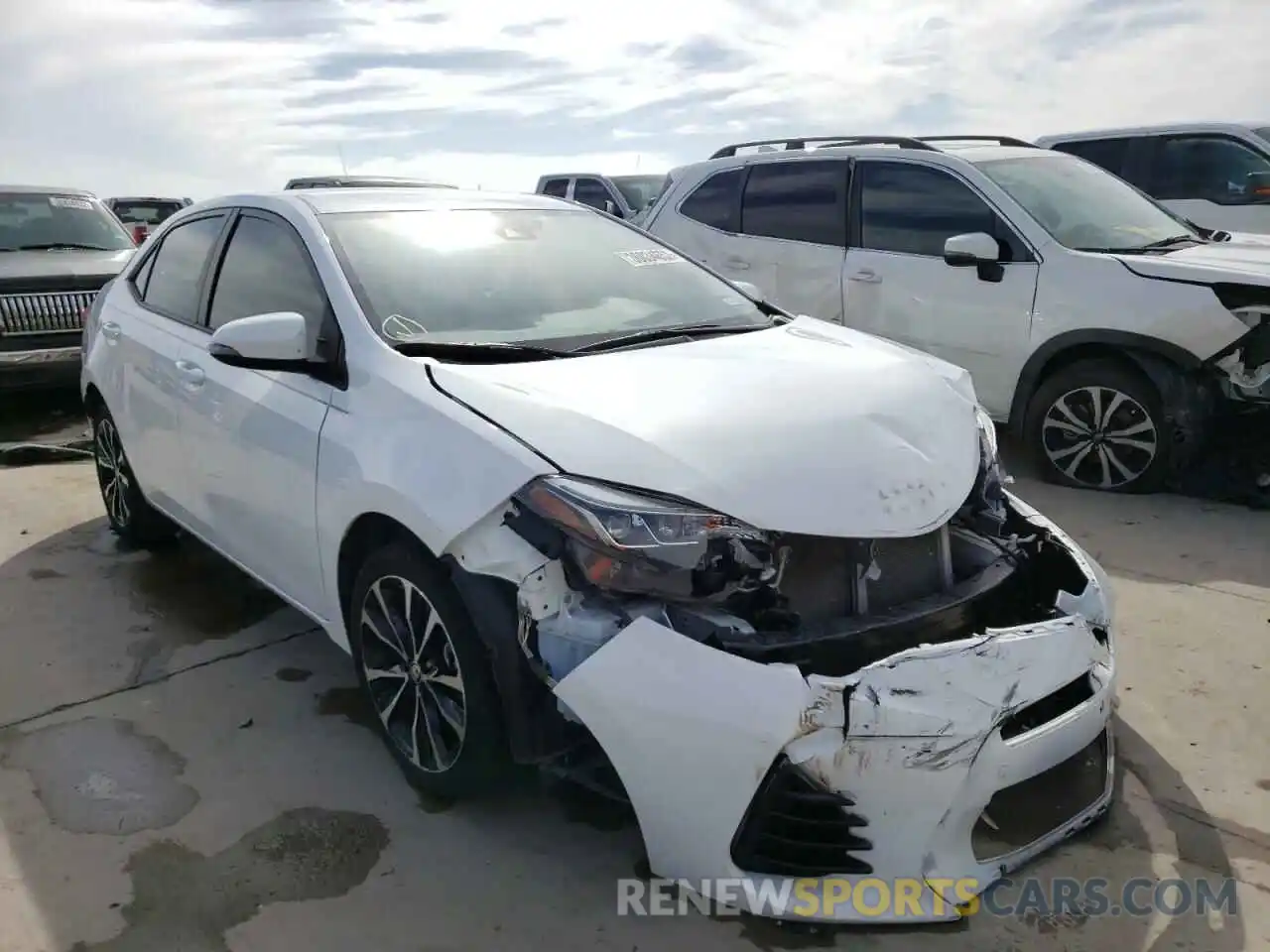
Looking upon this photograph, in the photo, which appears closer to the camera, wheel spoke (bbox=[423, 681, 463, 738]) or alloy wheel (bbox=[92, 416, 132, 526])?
wheel spoke (bbox=[423, 681, 463, 738])

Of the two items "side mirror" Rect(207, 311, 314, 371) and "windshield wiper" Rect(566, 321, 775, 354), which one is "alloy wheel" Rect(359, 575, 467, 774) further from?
"windshield wiper" Rect(566, 321, 775, 354)

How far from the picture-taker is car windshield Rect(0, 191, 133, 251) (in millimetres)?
8297

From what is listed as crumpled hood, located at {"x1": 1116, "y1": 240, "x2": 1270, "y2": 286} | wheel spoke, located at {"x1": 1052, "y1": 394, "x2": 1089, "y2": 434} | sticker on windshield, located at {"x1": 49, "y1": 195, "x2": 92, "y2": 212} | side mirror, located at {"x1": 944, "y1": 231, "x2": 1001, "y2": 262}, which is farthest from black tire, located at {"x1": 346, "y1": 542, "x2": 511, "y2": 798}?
sticker on windshield, located at {"x1": 49, "y1": 195, "x2": 92, "y2": 212}

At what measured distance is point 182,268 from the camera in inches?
169

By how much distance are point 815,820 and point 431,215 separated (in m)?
2.35

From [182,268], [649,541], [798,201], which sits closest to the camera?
[649,541]

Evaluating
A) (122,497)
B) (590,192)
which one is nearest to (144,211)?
(590,192)

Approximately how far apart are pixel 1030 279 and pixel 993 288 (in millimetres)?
207

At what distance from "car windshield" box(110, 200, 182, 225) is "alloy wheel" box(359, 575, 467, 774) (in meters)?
16.4

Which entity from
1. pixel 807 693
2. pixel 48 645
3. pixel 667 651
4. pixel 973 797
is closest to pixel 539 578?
pixel 667 651

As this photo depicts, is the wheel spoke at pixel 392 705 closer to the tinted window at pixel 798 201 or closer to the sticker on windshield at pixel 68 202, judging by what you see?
the tinted window at pixel 798 201

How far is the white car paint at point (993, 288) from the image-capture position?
514 centimetres

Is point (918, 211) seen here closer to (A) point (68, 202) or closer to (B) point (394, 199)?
(B) point (394, 199)

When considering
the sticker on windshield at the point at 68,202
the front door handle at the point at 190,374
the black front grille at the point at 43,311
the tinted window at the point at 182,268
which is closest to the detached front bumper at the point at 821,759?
the front door handle at the point at 190,374
